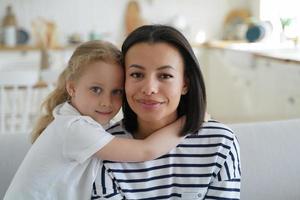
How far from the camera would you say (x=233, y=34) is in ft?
16.7

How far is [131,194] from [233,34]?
4250 mm

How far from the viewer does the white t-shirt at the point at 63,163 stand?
105 centimetres

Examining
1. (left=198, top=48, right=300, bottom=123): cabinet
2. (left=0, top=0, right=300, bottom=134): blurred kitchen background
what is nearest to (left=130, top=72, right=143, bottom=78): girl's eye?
(left=198, top=48, right=300, bottom=123): cabinet

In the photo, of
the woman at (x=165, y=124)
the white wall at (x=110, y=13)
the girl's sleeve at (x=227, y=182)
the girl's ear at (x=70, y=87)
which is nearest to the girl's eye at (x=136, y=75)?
the woman at (x=165, y=124)

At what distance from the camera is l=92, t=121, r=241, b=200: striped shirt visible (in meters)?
1.12

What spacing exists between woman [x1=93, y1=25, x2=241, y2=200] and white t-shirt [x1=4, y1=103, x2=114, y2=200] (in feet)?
0.18

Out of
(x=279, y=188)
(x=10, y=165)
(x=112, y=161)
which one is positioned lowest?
(x=279, y=188)

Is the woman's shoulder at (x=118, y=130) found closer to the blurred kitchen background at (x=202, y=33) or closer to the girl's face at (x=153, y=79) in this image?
the girl's face at (x=153, y=79)

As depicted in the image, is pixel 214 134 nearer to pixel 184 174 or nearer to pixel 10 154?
pixel 184 174

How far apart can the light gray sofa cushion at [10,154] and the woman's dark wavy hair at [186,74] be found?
477mm

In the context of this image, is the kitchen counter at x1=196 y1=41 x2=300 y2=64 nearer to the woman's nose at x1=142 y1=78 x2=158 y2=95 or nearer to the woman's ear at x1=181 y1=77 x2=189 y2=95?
the woman's ear at x1=181 y1=77 x2=189 y2=95

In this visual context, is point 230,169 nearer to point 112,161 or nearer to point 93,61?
point 112,161

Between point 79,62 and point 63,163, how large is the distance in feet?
0.94

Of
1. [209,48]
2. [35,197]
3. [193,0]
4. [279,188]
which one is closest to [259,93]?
[209,48]
